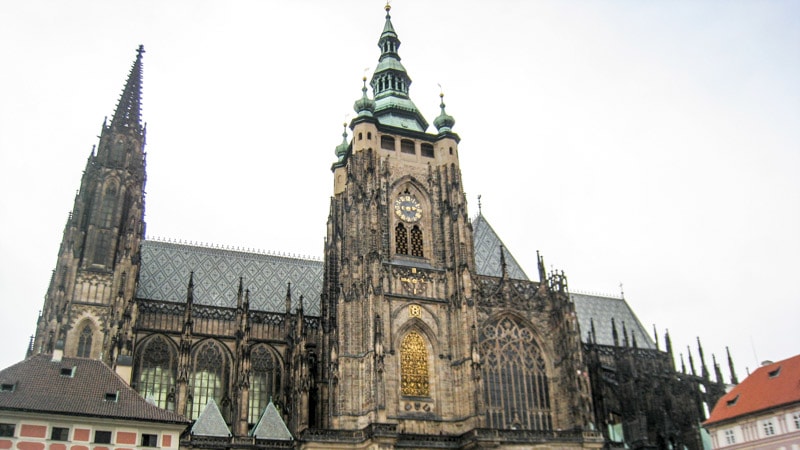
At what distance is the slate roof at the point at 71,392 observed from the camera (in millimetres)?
31344

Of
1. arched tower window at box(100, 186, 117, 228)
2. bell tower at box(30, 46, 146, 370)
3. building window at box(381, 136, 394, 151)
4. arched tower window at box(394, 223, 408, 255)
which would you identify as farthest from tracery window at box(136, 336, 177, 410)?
building window at box(381, 136, 394, 151)

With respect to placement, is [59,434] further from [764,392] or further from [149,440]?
[764,392]

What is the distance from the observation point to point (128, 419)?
32.3 metres

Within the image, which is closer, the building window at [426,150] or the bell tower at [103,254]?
the bell tower at [103,254]

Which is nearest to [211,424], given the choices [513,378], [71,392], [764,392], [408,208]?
[71,392]

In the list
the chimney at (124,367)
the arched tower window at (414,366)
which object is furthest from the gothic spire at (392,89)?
the chimney at (124,367)

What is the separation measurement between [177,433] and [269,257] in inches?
1049

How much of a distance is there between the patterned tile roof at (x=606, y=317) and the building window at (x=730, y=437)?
15.0m

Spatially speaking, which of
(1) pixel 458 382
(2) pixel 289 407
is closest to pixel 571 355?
(1) pixel 458 382

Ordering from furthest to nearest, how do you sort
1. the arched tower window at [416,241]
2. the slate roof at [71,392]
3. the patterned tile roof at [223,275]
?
the patterned tile roof at [223,275] < the arched tower window at [416,241] < the slate roof at [71,392]

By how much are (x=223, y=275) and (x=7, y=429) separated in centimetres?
2565

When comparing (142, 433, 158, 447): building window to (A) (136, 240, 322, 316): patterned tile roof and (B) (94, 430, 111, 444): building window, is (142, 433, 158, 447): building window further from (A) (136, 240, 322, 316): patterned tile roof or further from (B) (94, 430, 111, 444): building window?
(A) (136, 240, 322, 316): patterned tile roof

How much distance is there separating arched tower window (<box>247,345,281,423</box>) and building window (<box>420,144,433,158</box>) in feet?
58.6

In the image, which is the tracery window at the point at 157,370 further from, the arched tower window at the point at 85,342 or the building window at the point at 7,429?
the building window at the point at 7,429
